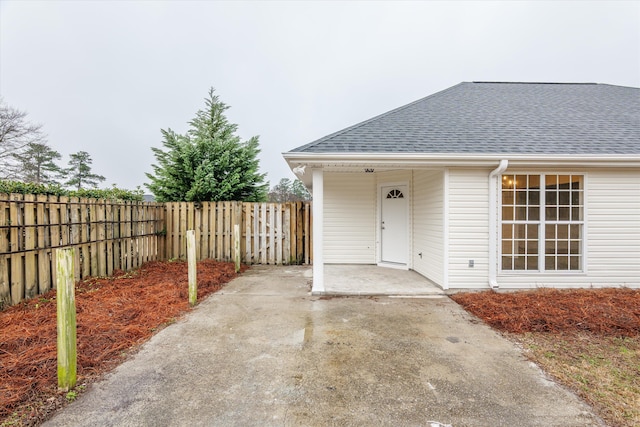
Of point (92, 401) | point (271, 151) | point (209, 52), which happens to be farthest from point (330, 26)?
point (271, 151)

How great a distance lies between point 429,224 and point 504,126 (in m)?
2.56

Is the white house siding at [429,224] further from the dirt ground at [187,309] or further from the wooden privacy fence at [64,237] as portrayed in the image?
the wooden privacy fence at [64,237]

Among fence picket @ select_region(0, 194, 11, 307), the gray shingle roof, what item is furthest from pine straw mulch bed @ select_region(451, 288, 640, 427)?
fence picket @ select_region(0, 194, 11, 307)

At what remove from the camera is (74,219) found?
499cm

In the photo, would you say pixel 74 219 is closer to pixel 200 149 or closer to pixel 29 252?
pixel 29 252

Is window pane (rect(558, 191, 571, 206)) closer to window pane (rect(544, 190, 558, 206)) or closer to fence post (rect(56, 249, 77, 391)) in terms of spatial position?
window pane (rect(544, 190, 558, 206))

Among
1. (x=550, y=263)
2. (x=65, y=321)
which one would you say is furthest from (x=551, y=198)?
(x=65, y=321)

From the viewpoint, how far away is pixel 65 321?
2.17 meters

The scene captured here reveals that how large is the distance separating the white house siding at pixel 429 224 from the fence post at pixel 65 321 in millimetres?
5192

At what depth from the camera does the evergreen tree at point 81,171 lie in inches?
915

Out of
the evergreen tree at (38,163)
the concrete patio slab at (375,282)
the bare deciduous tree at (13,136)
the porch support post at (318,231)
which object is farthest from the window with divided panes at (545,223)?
the bare deciduous tree at (13,136)

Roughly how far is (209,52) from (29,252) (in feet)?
60.2

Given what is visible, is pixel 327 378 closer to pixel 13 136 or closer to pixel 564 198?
pixel 564 198

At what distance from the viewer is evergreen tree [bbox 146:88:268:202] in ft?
30.3
